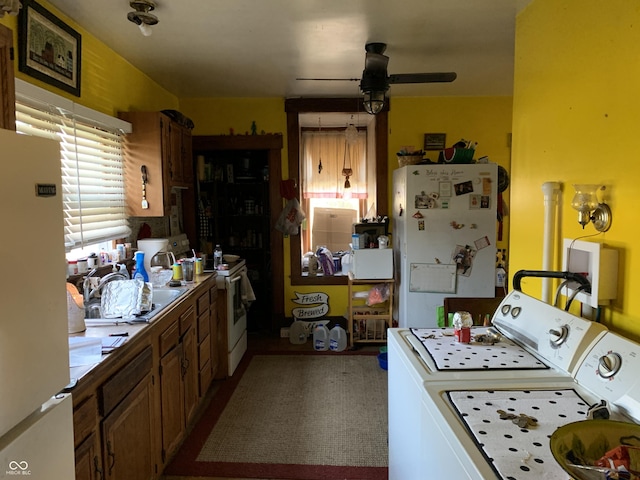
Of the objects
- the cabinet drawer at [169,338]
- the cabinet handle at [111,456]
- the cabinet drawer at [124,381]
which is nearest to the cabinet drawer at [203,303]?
the cabinet drawer at [169,338]

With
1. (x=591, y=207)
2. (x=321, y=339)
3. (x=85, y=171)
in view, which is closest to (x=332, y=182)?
(x=321, y=339)

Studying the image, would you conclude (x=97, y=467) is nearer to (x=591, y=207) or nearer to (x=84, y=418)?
(x=84, y=418)

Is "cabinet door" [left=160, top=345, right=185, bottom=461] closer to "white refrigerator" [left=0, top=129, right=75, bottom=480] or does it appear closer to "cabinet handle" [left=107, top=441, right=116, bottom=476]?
"cabinet handle" [left=107, top=441, right=116, bottom=476]

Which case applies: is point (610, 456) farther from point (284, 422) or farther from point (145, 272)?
point (145, 272)

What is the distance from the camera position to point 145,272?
112 inches

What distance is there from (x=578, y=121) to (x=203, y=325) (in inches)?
96.8

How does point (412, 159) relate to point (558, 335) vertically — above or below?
above

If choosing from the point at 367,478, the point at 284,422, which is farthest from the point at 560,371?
the point at 284,422

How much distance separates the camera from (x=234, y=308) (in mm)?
3602

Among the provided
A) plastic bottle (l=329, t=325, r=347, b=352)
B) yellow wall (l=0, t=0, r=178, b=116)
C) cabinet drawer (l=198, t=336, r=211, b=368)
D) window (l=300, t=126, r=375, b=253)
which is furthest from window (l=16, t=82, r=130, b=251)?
window (l=300, t=126, r=375, b=253)

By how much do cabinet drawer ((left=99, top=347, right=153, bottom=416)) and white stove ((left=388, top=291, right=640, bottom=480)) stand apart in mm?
1064

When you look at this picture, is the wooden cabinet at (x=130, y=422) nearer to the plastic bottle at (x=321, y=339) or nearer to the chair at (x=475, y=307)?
the chair at (x=475, y=307)

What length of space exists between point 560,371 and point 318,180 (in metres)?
4.09

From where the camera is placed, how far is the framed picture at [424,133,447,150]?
4332 millimetres
